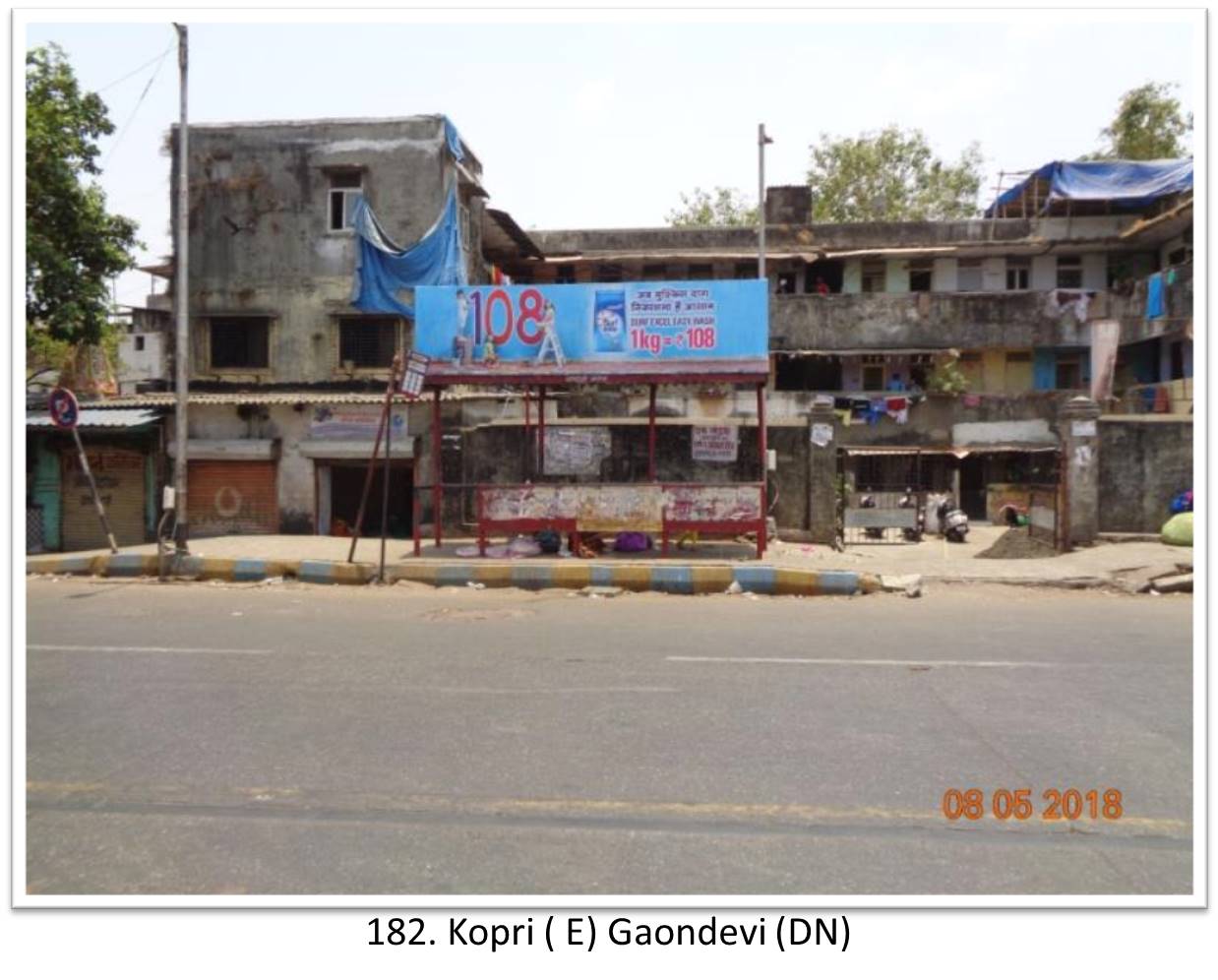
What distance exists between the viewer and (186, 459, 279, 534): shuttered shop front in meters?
20.6

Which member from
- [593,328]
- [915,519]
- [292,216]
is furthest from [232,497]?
[915,519]

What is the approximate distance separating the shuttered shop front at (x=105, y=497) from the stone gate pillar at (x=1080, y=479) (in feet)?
59.8

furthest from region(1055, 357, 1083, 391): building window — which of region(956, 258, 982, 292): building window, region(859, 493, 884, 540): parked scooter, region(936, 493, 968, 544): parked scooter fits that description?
region(859, 493, 884, 540): parked scooter

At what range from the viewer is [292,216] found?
22.4 meters

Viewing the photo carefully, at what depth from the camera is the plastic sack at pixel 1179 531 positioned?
13.2m

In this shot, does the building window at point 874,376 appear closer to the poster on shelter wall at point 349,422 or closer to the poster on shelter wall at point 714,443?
the poster on shelter wall at point 714,443

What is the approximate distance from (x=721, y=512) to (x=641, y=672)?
7.09 metres

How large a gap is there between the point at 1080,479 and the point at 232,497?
16310 millimetres

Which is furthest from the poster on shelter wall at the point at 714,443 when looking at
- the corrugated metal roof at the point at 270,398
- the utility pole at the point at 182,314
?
the utility pole at the point at 182,314

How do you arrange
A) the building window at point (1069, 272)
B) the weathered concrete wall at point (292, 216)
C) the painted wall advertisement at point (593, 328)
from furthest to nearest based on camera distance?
the building window at point (1069, 272), the weathered concrete wall at point (292, 216), the painted wall advertisement at point (593, 328)

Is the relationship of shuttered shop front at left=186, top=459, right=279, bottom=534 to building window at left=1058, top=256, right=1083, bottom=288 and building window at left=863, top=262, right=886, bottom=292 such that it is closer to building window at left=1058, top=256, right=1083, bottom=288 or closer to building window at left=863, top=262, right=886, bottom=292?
building window at left=863, top=262, right=886, bottom=292

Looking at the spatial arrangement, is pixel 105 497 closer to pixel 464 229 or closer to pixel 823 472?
pixel 464 229

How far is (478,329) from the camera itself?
14.4 metres

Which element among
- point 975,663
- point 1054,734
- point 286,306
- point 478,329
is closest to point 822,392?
point 286,306
